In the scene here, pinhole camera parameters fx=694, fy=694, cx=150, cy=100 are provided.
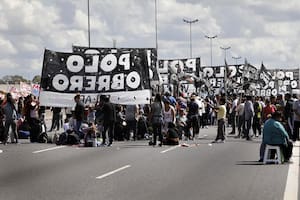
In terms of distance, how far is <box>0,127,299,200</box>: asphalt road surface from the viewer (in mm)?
11742

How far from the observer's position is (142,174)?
14.5 m

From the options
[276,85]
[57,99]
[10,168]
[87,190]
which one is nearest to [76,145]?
[57,99]

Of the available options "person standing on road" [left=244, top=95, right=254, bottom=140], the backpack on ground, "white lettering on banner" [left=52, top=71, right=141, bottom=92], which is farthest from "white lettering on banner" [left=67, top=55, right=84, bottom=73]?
"person standing on road" [left=244, top=95, right=254, bottom=140]

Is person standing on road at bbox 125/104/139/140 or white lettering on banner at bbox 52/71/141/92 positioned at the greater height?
white lettering on banner at bbox 52/71/141/92

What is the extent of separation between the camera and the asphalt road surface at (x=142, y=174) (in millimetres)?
11742

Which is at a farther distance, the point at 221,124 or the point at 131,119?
the point at 131,119

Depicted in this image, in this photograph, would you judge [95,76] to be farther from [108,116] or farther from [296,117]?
[296,117]

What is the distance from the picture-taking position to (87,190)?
12133 mm

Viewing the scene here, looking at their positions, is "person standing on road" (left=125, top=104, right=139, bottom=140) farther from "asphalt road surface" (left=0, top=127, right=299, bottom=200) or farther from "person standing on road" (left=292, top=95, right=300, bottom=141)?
"person standing on road" (left=292, top=95, right=300, bottom=141)

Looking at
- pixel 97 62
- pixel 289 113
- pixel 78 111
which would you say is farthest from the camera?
pixel 97 62

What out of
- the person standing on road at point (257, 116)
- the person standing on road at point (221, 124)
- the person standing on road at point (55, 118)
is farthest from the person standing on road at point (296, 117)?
the person standing on road at point (55, 118)

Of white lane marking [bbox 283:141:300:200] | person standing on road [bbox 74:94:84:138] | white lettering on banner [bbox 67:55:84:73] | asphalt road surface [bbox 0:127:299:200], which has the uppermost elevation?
white lettering on banner [bbox 67:55:84:73]

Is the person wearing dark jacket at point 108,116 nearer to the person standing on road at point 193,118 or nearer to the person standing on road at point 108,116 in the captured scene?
the person standing on road at point 108,116

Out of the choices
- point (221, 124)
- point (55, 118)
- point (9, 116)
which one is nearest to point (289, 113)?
point (221, 124)
